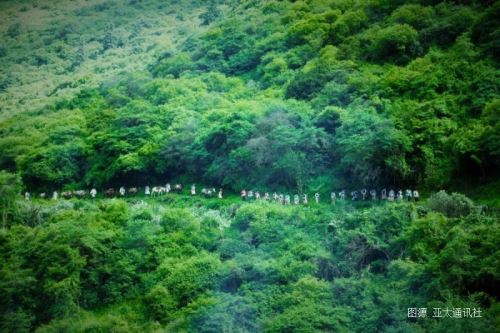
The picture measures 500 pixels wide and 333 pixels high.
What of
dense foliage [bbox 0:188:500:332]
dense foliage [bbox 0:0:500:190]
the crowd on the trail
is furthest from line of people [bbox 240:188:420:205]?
dense foliage [bbox 0:188:500:332]

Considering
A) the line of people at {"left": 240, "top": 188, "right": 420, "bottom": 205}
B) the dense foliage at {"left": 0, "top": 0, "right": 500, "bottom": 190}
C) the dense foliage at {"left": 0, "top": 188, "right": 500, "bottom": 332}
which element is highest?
the dense foliage at {"left": 0, "top": 0, "right": 500, "bottom": 190}

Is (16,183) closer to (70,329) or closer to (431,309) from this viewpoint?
(70,329)

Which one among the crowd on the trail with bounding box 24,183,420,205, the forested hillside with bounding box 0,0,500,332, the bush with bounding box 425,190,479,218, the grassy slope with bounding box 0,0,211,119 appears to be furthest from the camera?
the grassy slope with bounding box 0,0,211,119

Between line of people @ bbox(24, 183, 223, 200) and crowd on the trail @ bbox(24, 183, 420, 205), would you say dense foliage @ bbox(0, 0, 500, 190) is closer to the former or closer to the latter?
crowd on the trail @ bbox(24, 183, 420, 205)

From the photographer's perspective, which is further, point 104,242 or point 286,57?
point 286,57

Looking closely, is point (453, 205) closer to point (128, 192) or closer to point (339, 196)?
point (339, 196)

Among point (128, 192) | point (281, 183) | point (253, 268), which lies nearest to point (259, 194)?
point (281, 183)

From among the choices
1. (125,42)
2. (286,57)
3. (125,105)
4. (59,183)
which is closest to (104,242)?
(59,183)
